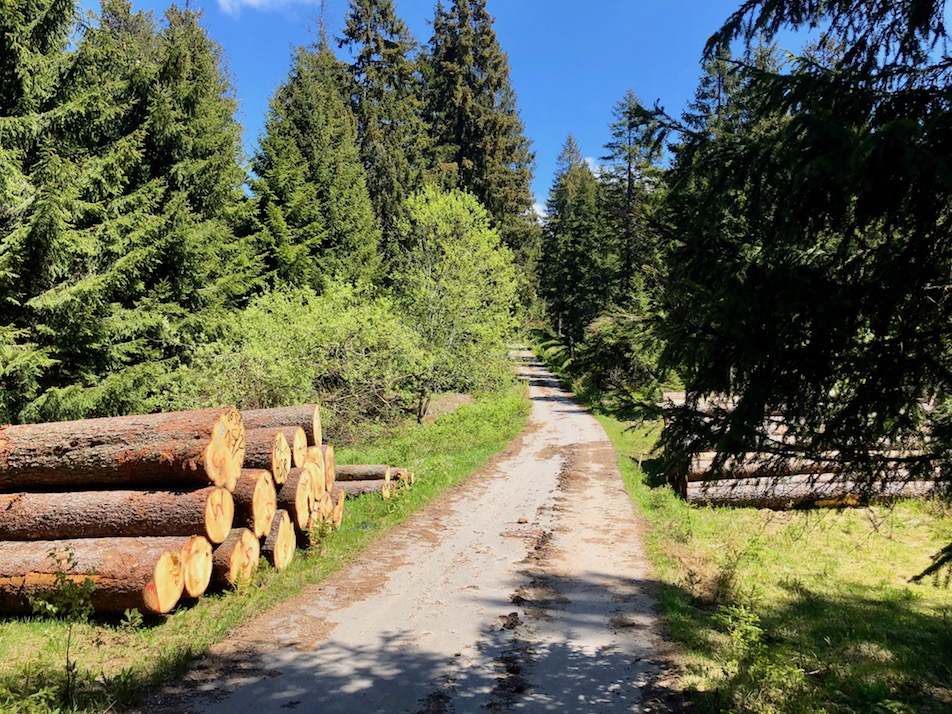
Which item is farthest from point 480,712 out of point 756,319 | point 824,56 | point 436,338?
point 436,338

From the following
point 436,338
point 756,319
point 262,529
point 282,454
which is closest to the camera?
point 756,319

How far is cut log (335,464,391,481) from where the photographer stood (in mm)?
12492

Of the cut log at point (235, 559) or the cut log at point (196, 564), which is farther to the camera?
the cut log at point (235, 559)

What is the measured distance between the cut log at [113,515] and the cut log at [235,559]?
212 millimetres

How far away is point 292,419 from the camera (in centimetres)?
972

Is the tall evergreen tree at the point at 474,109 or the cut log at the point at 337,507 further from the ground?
the tall evergreen tree at the point at 474,109

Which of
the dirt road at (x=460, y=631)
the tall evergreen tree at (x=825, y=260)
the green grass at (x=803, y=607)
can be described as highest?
the tall evergreen tree at (x=825, y=260)

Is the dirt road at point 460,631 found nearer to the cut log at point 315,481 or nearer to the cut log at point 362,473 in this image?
the cut log at point 315,481

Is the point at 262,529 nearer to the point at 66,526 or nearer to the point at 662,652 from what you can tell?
the point at 66,526

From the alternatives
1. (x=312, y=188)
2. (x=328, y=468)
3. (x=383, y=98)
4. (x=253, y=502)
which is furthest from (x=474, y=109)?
(x=253, y=502)

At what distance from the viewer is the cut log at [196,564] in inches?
261

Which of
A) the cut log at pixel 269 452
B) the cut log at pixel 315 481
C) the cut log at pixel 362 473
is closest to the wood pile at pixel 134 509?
the cut log at pixel 269 452

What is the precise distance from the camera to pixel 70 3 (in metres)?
12.0

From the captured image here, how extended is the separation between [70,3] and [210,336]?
7821mm
